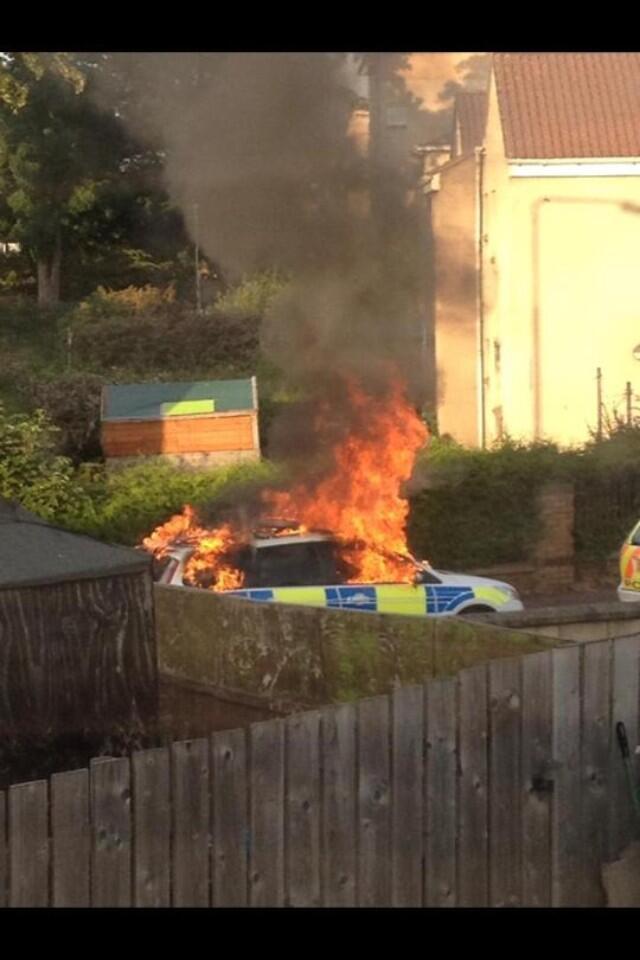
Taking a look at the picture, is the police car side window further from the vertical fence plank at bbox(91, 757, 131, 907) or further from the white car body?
the vertical fence plank at bbox(91, 757, 131, 907)

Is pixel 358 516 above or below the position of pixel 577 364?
below

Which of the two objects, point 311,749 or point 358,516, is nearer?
point 311,749

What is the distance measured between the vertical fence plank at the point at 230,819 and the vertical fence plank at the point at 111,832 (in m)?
0.33

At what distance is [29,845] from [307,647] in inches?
178

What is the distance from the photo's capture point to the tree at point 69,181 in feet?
93.3

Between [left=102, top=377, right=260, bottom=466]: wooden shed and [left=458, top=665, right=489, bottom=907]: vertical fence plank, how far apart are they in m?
15.9

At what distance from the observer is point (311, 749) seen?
5570 mm

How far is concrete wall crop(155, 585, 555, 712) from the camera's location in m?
8.40

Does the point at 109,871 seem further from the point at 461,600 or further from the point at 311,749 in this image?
the point at 461,600

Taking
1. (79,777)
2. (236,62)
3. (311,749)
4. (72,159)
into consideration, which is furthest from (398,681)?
(72,159)

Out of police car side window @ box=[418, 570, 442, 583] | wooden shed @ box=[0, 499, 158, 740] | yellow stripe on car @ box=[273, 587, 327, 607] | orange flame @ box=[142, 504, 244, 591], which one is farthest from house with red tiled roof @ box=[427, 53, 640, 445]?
wooden shed @ box=[0, 499, 158, 740]

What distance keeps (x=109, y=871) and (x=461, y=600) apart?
8202 millimetres

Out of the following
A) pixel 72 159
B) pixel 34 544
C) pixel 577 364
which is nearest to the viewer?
pixel 34 544

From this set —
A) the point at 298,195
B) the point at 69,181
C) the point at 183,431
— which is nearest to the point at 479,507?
the point at 298,195
